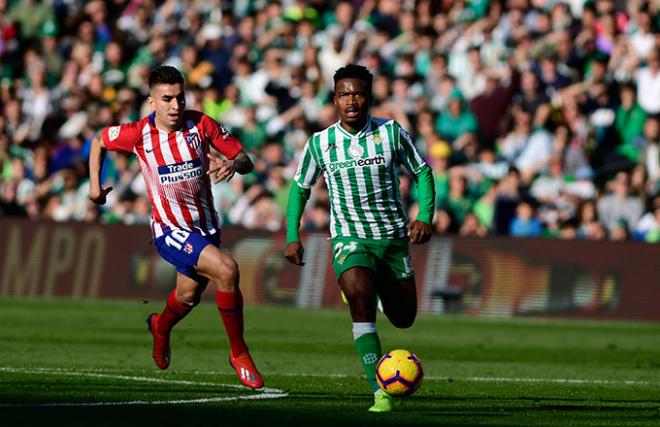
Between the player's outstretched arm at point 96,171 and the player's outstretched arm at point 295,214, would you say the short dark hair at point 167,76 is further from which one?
the player's outstretched arm at point 295,214

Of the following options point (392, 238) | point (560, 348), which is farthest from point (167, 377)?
point (560, 348)

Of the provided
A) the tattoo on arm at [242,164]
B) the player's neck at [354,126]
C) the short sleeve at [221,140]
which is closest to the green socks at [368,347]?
the player's neck at [354,126]

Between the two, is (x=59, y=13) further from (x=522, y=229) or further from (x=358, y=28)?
(x=522, y=229)

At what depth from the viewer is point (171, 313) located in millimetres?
11617

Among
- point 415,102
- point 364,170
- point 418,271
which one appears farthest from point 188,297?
point 415,102

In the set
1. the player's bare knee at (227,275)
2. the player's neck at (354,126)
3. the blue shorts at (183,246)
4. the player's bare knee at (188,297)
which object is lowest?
the player's bare knee at (188,297)

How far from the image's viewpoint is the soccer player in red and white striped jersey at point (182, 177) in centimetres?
1080

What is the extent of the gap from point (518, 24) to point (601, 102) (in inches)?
85.2

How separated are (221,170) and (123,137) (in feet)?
3.47

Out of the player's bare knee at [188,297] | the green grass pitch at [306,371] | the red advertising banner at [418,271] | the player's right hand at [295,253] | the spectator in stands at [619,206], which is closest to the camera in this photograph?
the green grass pitch at [306,371]

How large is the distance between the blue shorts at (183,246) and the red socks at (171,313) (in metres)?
0.48

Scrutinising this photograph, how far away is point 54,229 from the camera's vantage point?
73.6ft

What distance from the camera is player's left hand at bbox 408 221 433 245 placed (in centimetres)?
961

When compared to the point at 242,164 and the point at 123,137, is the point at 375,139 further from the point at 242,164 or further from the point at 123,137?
the point at 123,137
